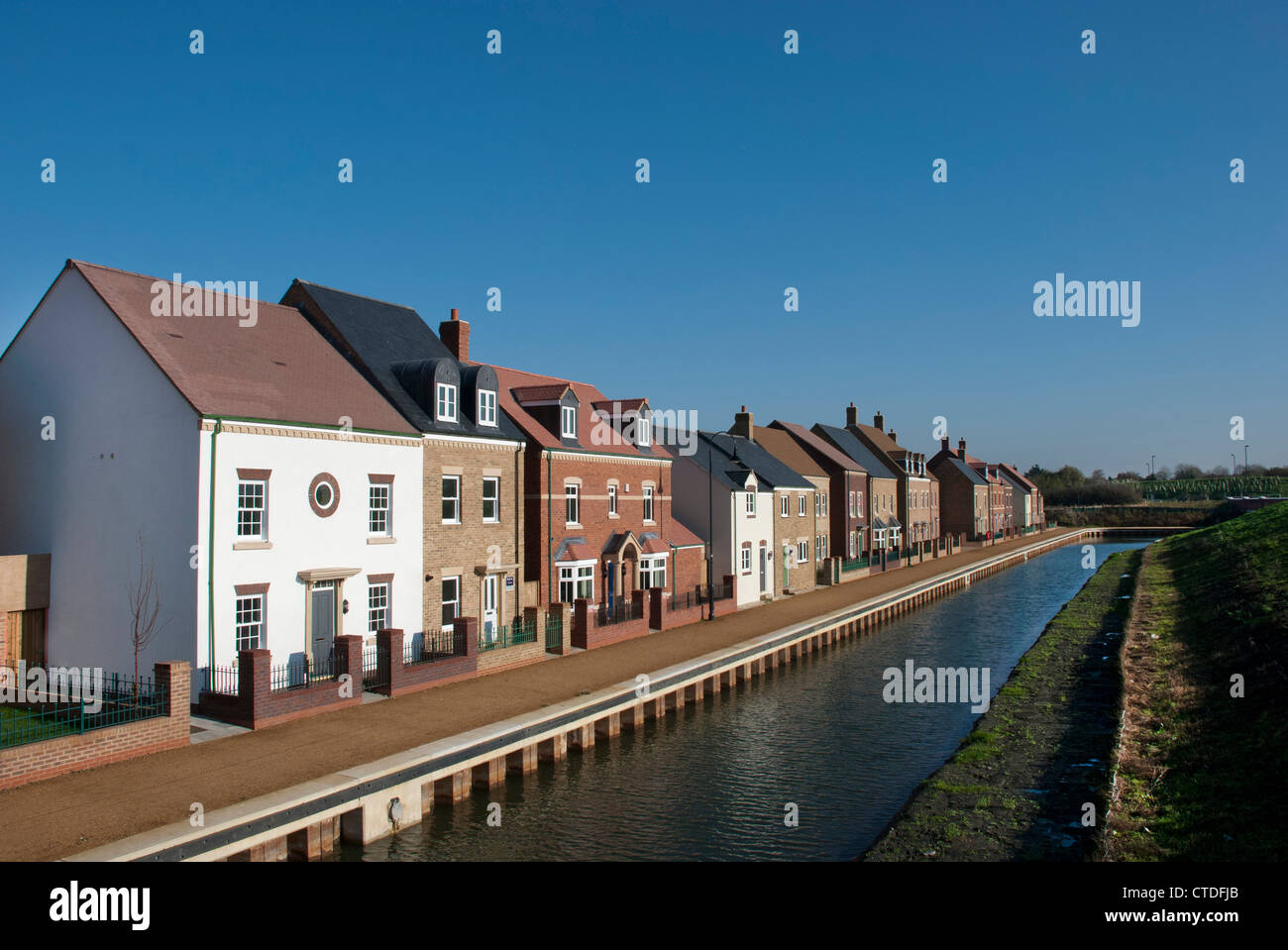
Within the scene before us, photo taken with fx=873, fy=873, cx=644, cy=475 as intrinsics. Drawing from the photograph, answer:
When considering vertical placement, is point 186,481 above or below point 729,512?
above

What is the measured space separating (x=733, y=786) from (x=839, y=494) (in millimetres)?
42506

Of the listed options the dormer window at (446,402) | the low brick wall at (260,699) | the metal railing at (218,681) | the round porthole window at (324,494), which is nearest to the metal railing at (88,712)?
the metal railing at (218,681)

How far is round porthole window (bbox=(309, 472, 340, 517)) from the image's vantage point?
21.7m

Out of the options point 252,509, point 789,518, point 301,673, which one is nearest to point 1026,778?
point 301,673

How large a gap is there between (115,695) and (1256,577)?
4088cm

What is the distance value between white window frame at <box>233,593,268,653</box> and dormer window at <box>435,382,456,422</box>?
8.06 metres

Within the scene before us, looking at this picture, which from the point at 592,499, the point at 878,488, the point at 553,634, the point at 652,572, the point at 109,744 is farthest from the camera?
the point at 878,488

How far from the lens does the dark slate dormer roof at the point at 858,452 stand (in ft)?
A: 219

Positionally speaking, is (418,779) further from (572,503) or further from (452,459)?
(572,503)

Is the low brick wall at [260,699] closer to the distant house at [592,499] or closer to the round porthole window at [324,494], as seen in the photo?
the round porthole window at [324,494]

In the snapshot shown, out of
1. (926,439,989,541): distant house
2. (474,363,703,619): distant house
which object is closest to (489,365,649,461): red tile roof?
(474,363,703,619): distant house

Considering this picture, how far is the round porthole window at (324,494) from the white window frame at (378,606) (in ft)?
8.20

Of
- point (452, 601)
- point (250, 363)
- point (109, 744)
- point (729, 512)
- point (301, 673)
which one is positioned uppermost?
point (250, 363)

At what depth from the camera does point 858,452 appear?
227 ft
